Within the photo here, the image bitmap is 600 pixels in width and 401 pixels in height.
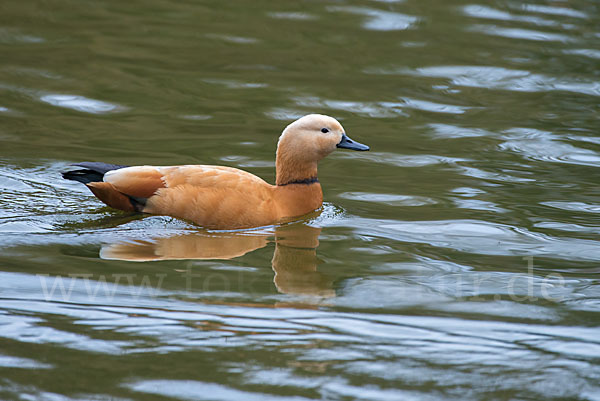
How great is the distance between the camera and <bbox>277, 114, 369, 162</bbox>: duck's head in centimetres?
734

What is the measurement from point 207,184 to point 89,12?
26.3ft

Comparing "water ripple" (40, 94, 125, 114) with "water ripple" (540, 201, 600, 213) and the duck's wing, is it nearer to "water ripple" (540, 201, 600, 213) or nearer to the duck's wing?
the duck's wing

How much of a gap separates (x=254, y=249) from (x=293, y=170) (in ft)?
3.81

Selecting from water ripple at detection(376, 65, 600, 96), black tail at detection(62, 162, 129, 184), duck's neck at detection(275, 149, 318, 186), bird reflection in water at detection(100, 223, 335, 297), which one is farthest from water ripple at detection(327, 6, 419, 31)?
black tail at detection(62, 162, 129, 184)

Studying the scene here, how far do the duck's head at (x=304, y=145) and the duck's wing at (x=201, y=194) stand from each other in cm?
35

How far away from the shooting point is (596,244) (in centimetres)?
684

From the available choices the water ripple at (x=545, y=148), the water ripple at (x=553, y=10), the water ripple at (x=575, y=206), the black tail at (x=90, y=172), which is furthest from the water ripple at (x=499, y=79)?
the black tail at (x=90, y=172)

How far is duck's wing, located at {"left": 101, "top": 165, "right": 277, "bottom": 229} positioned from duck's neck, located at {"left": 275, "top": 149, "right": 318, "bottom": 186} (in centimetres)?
31

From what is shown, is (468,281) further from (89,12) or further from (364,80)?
(89,12)

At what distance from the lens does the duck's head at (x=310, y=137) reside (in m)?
7.34

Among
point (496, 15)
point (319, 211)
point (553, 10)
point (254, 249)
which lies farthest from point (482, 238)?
point (553, 10)

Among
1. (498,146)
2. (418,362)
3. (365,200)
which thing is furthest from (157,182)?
(498,146)

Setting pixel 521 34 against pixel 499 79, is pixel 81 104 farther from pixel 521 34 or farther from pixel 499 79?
pixel 521 34

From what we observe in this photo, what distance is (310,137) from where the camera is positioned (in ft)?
24.1
